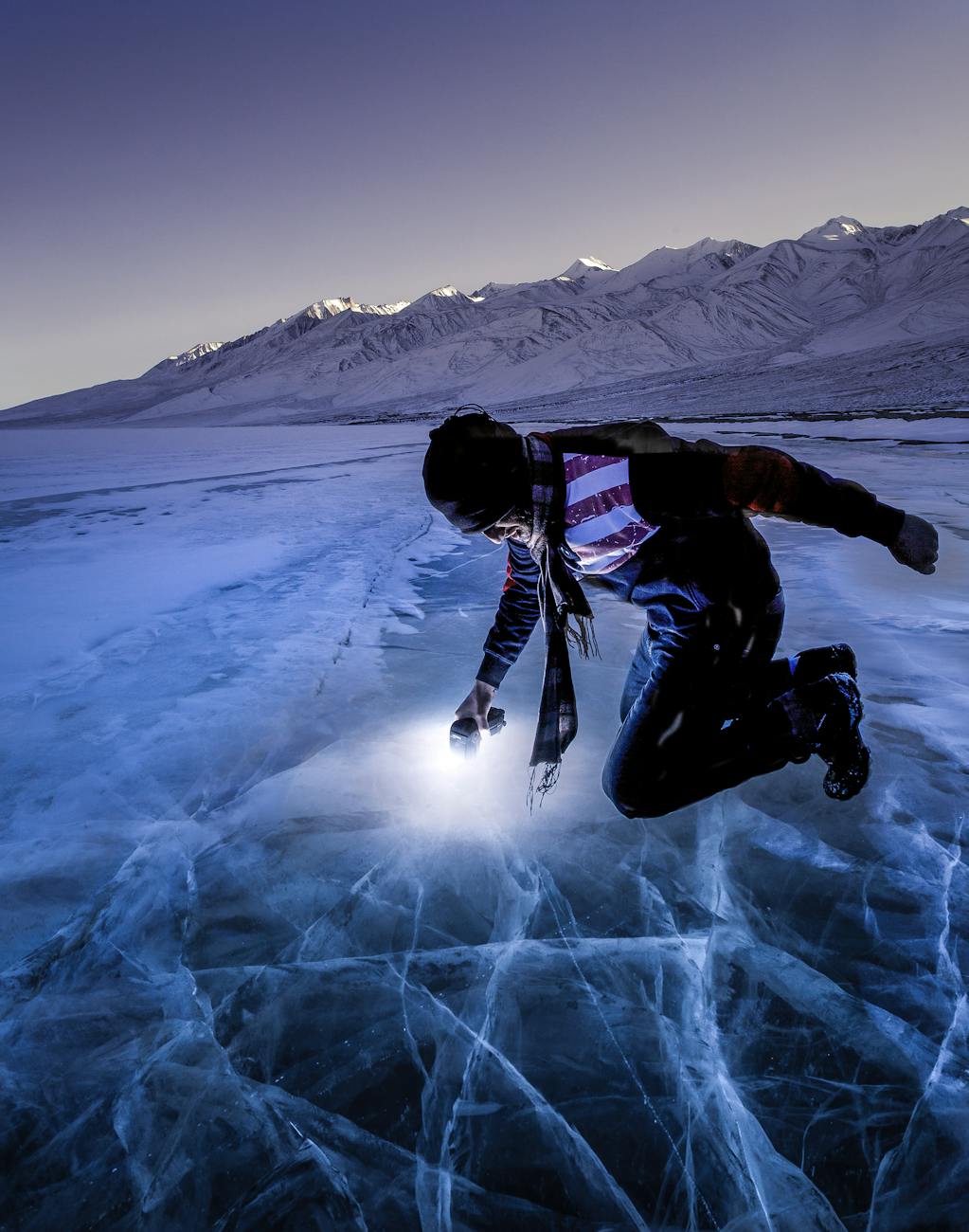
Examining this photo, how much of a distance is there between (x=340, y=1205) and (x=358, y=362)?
336 feet

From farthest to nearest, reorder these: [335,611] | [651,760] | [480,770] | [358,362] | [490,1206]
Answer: [358,362] → [335,611] → [480,770] → [651,760] → [490,1206]

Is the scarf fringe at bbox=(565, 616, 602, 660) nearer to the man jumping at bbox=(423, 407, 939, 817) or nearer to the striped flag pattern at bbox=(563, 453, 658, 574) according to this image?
the man jumping at bbox=(423, 407, 939, 817)

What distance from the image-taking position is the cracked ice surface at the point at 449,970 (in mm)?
1007

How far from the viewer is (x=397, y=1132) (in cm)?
107

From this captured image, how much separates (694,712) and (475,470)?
2.38 feet

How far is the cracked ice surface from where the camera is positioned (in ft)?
3.30

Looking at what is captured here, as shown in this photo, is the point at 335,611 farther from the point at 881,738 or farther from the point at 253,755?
the point at 881,738

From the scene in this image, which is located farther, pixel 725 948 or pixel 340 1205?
pixel 725 948

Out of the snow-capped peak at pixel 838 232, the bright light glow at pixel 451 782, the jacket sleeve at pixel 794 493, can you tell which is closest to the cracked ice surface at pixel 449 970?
the bright light glow at pixel 451 782

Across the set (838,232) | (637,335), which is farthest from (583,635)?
(838,232)

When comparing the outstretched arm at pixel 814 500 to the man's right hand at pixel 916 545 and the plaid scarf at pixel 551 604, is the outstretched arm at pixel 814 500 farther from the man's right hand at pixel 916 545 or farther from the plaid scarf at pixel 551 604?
the plaid scarf at pixel 551 604

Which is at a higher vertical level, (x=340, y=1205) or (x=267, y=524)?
(x=267, y=524)

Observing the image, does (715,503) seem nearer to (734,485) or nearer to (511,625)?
(734,485)

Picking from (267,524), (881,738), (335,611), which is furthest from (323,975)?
(267,524)
